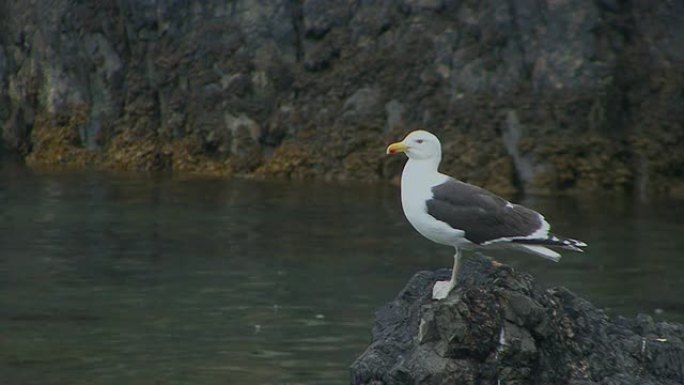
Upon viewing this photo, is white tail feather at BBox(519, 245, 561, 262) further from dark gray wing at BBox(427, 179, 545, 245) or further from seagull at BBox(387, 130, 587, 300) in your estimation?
dark gray wing at BBox(427, 179, 545, 245)

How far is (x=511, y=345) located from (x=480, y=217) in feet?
3.91

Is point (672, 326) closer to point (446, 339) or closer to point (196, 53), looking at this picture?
point (446, 339)

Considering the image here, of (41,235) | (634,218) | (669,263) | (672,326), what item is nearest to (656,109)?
(634,218)

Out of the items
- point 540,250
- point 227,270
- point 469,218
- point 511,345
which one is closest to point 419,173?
point 469,218

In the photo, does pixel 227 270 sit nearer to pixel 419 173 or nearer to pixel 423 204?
pixel 419 173

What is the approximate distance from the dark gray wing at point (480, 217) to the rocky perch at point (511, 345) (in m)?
0.35

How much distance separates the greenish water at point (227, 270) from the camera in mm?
12742

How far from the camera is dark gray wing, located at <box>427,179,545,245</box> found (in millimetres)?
9875

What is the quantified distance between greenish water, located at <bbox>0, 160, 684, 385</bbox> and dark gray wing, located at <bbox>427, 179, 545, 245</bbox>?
2.42m

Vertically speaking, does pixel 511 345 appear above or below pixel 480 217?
below

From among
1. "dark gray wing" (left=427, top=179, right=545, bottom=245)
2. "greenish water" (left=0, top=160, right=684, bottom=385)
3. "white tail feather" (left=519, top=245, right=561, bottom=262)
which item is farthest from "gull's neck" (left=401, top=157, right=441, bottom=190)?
"greenish water" (left=0, top=160, right=684, bottom=385)

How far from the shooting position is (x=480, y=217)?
32.6 ft

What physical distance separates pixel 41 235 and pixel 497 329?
33.3ft

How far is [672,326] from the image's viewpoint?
9828 mm
